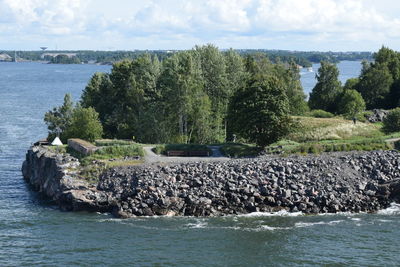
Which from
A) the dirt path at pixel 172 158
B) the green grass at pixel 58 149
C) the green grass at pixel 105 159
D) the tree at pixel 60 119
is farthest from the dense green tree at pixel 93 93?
the dirt path at pixel 172 158

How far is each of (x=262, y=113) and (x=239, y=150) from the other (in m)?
4.12

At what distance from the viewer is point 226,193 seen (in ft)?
144

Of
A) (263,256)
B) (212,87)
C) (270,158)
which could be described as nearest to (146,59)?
(212,87)

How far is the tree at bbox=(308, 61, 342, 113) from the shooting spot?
99188 mm

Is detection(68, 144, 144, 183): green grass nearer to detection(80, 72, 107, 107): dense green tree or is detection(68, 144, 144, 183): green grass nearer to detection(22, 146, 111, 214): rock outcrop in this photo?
detection(22, 146, 111, 214): rock outcrop

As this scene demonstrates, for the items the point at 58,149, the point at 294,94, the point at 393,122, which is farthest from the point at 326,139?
the point at 58,149

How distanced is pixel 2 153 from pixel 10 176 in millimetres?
13304

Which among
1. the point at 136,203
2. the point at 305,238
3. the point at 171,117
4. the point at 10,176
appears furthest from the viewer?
the point at 171,117

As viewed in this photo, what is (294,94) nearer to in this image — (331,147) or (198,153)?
(331,147)

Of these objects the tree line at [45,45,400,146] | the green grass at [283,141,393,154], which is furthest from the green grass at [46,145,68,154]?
the green grass at [283,141,393,154]

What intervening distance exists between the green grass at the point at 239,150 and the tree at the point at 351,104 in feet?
105

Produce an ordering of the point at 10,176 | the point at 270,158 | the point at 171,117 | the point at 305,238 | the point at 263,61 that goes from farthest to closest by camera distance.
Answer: the point at 263,61 → the point at 171,117 → the point at 10,176 → the point at 270,158 → the point at 305,238

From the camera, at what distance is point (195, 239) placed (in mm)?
37125

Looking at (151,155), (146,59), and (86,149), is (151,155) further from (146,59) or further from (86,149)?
(146,59)
